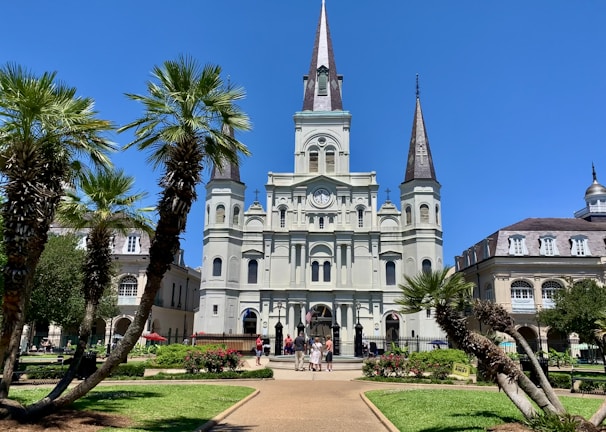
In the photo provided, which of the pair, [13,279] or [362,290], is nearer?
[13,279]

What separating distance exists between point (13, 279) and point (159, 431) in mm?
3915

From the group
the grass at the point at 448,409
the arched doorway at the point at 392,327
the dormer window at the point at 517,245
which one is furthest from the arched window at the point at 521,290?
the grass at the point at 448,409

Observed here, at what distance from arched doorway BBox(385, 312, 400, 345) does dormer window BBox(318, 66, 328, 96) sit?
25785mm

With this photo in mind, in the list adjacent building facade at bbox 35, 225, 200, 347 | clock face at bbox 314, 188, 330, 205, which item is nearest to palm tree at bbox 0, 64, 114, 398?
adjacent building facade at bbox 35, 225, 200, 347

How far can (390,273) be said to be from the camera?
167ft

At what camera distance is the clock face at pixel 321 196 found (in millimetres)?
52375

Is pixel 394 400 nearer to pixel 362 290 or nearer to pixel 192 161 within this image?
pixel 192 161

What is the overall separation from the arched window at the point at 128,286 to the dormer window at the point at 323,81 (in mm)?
28686

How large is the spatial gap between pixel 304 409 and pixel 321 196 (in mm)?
39636

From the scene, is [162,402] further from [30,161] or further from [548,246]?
[548,246]

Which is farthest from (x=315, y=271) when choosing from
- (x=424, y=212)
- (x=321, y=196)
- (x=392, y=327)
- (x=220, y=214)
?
(x=424, y=212)

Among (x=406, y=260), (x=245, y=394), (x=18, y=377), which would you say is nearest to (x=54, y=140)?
(x=245, y=394)

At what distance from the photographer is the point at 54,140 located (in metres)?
11.1

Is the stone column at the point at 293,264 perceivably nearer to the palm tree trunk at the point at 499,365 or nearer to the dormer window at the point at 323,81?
the dormer window at the point at 323,81
